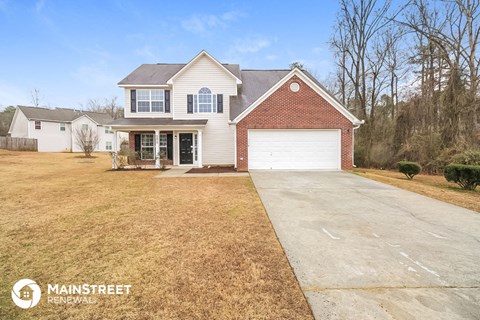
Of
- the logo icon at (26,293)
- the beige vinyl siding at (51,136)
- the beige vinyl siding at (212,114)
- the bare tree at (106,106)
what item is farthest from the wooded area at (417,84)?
the bare tree at (106,106)

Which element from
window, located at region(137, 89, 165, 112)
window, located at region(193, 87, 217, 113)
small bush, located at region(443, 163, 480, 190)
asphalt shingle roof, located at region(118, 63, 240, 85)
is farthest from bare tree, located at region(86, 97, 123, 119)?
small bush, located at region(443, 163, 480, 190)

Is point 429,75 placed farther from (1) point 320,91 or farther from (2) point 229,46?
(2) point 229,46

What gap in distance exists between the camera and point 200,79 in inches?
669

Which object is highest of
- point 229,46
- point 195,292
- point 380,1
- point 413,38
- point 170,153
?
point 380,1

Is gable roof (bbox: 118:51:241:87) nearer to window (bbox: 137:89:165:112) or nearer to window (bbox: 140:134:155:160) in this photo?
window (bbox: 137:89:165:112)

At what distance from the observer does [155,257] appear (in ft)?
12.1

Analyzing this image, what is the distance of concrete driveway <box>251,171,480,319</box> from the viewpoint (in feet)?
8.51

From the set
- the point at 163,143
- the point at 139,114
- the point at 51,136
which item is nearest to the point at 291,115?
the point at 163,143

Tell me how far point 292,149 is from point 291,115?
201 centimetres

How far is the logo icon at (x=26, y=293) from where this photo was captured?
2.70 metres

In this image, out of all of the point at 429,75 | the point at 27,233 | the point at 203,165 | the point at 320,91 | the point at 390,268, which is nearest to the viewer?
the point at 390,268

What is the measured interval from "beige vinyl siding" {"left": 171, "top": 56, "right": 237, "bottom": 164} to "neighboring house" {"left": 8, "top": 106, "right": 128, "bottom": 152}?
2211cm

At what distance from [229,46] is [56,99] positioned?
50770 millimetres

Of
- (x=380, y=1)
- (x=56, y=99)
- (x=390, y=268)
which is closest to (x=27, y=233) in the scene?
(x=390, y=268)
